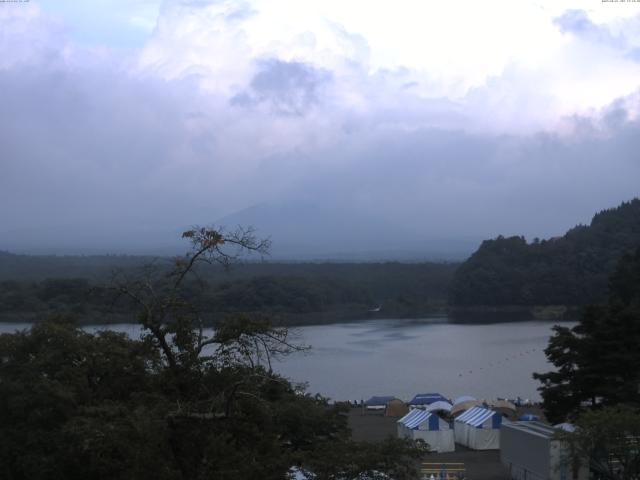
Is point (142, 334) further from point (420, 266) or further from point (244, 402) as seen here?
point (420, 266)

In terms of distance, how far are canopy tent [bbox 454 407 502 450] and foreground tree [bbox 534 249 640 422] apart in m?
0.76

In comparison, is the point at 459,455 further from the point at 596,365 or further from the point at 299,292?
the point at 299,292

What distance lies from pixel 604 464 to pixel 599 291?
39.9m

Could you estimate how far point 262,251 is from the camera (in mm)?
4340

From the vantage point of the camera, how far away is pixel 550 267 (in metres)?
50.7

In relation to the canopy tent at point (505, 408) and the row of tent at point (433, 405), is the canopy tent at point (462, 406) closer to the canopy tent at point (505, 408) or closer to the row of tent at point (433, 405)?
the row of tent at point (433, 405)

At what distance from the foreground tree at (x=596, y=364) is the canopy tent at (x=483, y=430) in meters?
0.76

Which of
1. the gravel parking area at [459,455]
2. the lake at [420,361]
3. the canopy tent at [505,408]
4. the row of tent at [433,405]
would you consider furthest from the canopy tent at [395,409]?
the lake at [420,361]

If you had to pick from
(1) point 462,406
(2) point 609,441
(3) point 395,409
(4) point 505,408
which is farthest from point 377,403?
(2) point 609,441

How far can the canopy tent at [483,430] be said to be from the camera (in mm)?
12031

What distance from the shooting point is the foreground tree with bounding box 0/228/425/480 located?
4.13 metres

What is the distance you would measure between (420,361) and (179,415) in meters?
21.9

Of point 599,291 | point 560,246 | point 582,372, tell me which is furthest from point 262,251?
point 560,246

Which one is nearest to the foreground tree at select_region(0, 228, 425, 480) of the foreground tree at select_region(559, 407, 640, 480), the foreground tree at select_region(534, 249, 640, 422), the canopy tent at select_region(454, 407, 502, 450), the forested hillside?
the foreground tree at select_region(559, 407, 640, 480)
